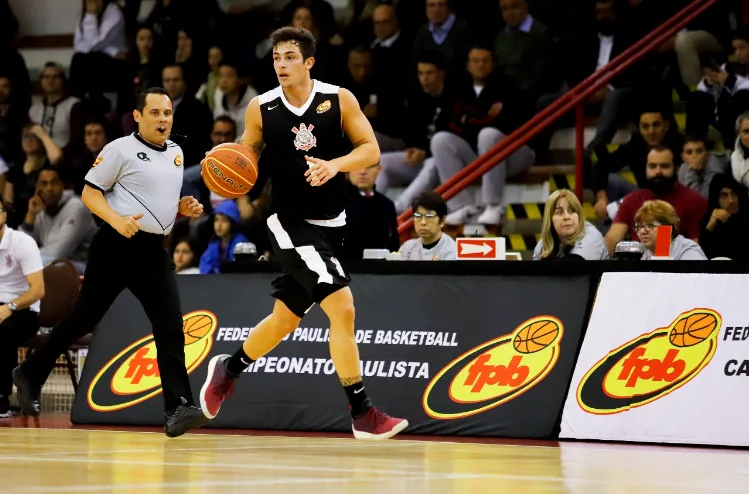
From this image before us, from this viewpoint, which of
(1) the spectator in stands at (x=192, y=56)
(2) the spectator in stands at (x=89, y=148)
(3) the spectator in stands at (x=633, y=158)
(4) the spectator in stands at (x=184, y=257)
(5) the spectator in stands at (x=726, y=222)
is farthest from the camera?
(1) the spectator in stands at (x=192, y=56)

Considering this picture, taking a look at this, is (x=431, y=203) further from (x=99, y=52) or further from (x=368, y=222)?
(x=99, y=52)

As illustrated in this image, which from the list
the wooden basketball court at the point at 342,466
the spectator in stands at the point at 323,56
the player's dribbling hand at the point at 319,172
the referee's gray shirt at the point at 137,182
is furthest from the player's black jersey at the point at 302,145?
the spectator in stands at the point at 323,56

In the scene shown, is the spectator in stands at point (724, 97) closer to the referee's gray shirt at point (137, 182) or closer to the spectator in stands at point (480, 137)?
the spectator in stands at point (480, 137)

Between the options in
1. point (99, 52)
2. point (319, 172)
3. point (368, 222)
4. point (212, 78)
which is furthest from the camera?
point (99, 52)

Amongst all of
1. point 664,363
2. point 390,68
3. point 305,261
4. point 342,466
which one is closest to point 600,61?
point 390,68

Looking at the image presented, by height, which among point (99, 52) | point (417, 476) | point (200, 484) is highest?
point (99, 52)

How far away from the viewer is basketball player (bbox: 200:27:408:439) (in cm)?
729

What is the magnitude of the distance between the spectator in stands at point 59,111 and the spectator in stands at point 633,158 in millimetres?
6956

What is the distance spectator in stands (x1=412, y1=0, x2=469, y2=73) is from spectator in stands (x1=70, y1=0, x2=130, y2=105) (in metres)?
4.23

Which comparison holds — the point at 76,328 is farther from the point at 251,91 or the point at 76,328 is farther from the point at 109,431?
the point at 251,91

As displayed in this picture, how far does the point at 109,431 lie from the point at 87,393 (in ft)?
2.89

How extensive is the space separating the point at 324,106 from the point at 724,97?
237 inches

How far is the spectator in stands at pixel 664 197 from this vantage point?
10867mm

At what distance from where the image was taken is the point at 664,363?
780 cm
